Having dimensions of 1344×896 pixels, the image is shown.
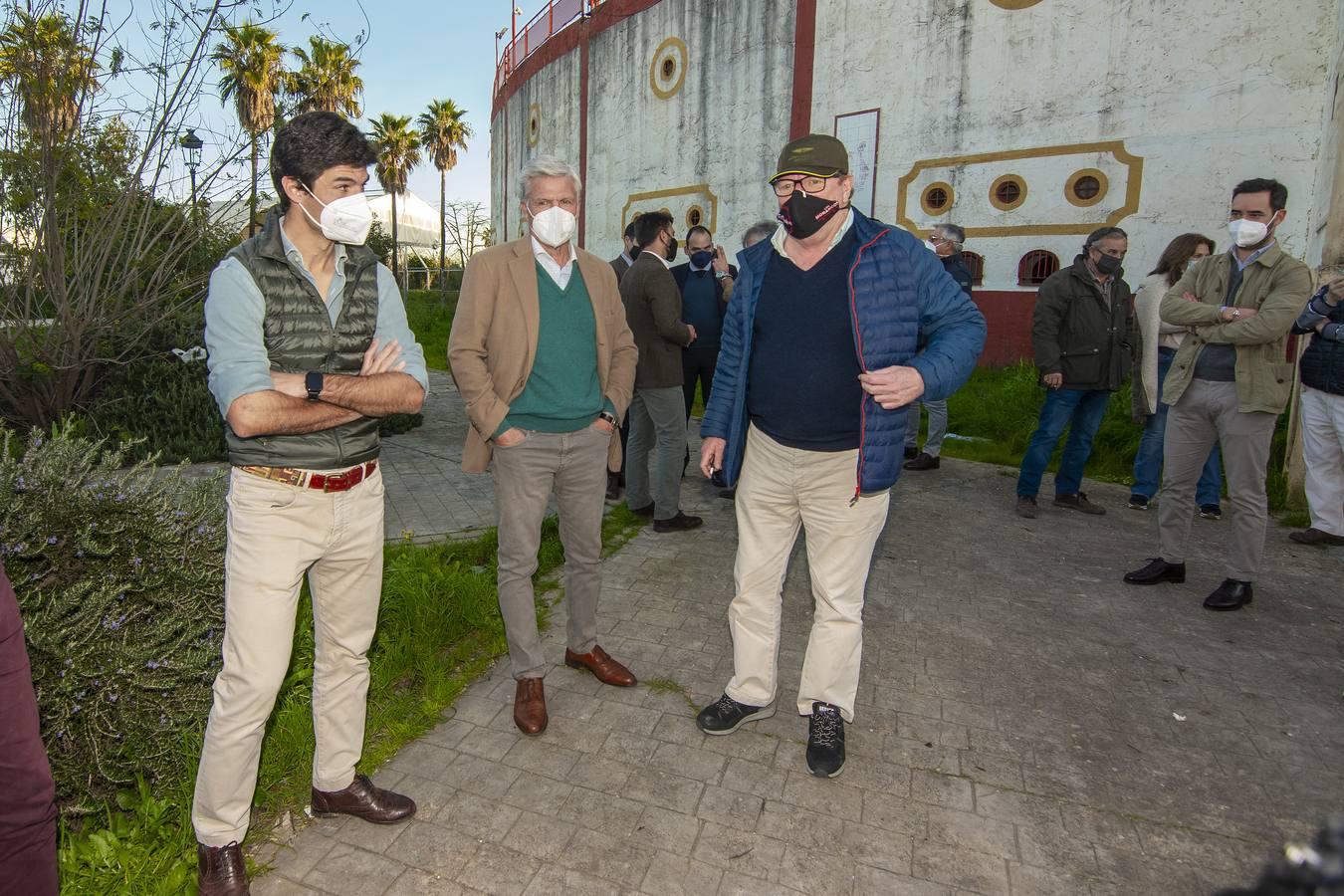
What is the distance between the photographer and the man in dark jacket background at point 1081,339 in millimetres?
6426

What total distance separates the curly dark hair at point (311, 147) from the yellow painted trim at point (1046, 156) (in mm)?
11428

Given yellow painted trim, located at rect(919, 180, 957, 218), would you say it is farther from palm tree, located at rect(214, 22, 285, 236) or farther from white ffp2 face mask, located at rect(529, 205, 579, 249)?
white ffp2 face mask, located at rect(529, 205, 579, 249)

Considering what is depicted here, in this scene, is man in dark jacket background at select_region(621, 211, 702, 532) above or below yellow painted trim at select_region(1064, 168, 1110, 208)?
below

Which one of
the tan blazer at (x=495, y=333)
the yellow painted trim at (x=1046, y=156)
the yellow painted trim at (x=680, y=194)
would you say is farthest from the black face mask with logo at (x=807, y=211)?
the yellow painted trim at (x=680, y=194)

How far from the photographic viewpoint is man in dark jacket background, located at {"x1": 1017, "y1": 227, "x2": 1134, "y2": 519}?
6.43m

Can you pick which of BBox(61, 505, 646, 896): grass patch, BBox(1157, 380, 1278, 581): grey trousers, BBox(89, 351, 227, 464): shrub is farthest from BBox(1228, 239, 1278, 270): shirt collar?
BBox(89, 351, 227, 464): shrub

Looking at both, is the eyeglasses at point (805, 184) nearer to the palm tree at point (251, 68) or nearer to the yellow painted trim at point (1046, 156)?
the palm tree at point (251, 68)

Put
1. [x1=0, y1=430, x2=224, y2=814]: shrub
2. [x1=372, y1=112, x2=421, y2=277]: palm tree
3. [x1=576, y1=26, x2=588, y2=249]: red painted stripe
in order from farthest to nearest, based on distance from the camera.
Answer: [x1=372, y1=112, x2=421, y2=277]: palm tree
[x1=576, y1=26, x2=588, y2=249]: red painted stripe
[x1=0, y1=430, x2=224, y2=814]: shrub

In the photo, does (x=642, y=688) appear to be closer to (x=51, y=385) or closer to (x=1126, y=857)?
(x=1126, y=857)

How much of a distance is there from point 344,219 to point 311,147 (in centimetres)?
21

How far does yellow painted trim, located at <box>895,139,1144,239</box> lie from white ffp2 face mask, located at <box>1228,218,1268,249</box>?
299 inches

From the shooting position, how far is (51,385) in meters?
7.67

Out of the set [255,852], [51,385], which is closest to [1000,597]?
[255,852]

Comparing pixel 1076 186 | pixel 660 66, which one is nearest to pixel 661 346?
pixel 1076 186
